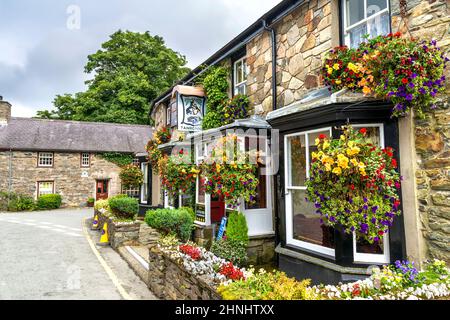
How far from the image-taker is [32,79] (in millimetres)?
9492

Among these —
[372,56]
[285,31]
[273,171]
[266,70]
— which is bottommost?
[273,171]

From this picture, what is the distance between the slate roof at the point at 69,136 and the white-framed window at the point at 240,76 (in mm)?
19409

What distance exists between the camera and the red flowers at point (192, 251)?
4761 millimetres

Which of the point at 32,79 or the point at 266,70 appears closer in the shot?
the point at 266,70

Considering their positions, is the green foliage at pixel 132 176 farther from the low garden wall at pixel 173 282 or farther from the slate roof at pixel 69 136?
the low garden wall at pixel 173 282

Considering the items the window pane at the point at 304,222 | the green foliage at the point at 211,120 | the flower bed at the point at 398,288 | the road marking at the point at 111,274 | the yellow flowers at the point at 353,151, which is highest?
the green foliage at the point at 211,120

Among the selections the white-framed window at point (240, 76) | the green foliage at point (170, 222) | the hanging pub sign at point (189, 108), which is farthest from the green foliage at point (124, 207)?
the white-framed window at point (240, 76)

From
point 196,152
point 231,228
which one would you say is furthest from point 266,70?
point 231,228

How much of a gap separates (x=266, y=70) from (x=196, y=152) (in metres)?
3.67

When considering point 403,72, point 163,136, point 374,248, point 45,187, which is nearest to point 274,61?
point 403,72

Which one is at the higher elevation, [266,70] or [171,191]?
[266,70]

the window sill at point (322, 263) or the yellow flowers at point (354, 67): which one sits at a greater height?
the yellow flowers at point (354, 67)
